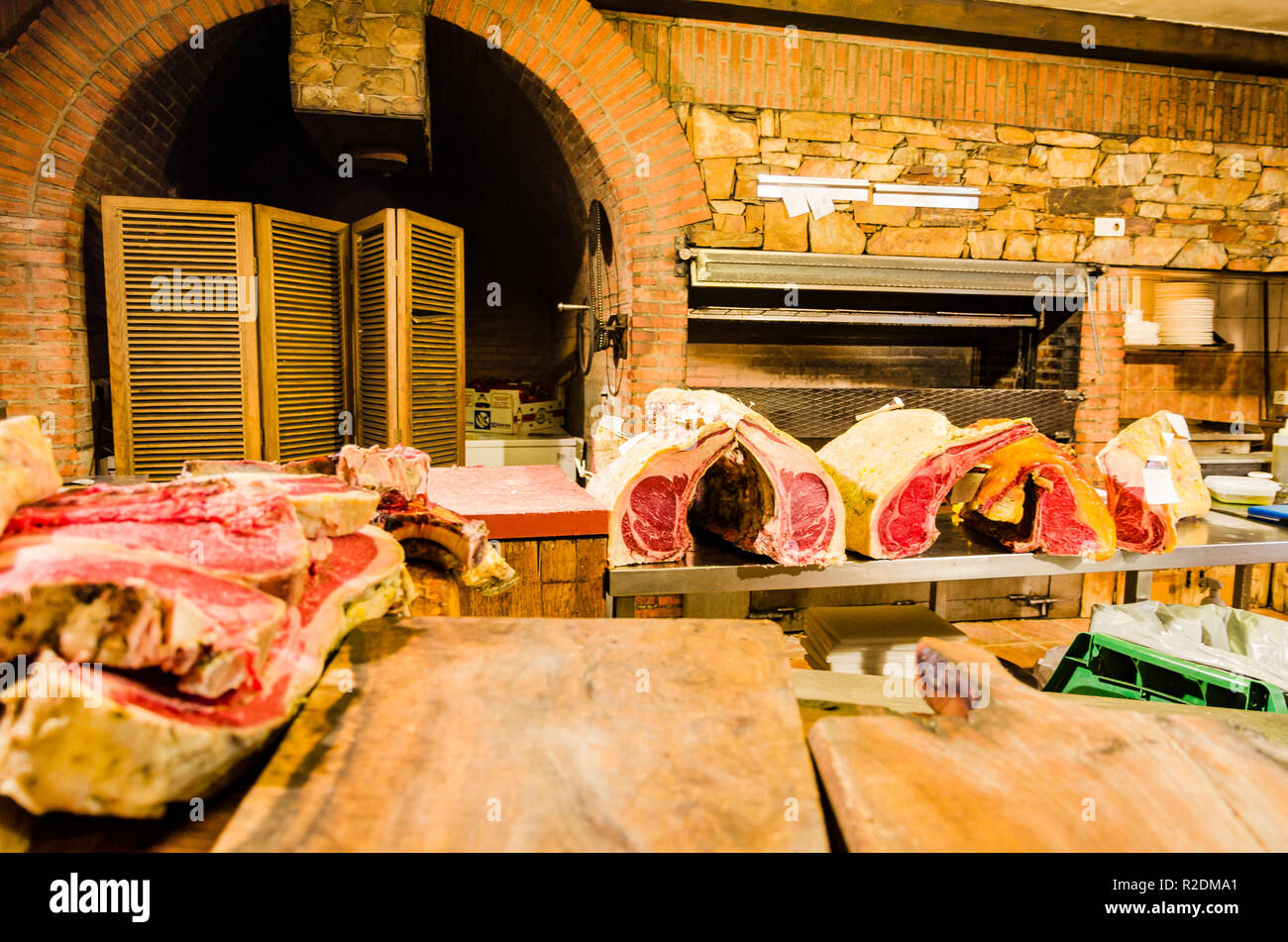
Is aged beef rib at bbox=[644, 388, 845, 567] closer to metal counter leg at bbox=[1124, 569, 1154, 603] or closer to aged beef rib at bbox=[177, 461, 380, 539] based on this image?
aged beef rib at bbox=[177, 461, 380, 539]

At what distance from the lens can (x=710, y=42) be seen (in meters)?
4.94

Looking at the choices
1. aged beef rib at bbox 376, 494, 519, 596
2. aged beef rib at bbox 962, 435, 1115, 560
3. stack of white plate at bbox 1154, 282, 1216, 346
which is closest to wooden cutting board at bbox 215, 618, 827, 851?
aged beef rib at bbox 376, 494, 519, 596

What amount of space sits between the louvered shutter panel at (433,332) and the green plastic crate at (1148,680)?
4.32 m

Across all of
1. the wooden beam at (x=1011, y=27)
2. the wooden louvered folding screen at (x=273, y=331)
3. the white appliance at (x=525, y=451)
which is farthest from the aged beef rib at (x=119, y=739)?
the wooden beam at (x=1011, y=27)

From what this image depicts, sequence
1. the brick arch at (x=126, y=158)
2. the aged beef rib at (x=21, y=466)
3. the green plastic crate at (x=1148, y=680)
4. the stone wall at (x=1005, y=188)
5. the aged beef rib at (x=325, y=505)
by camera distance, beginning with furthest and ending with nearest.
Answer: the stone wall at (x=1005, y=188), the brick arch at (x=126, y=158), the green plastic crate at (x=1148, y=680), the aged beef rib at (x=325, y=505), the aged beef rib at (x=21, y=466)

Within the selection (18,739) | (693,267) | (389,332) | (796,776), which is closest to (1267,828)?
(796,776)

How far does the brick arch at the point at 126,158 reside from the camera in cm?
408

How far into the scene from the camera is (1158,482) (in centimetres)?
267

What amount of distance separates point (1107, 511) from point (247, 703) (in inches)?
116

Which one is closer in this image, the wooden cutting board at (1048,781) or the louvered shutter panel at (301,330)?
the wooden cutting board at (1048,781)

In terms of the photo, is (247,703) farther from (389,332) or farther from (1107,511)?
(389,332)

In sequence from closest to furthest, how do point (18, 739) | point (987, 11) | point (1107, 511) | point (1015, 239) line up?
point (18, 739)
point (1107, 511)
point (987, 11)
point (1015, 239)

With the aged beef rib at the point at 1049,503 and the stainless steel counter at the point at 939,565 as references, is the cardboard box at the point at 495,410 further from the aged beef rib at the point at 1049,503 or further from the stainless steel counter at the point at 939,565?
the aged beef rib at the point at 1049,503

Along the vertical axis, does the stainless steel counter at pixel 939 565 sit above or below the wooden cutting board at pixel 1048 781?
below
